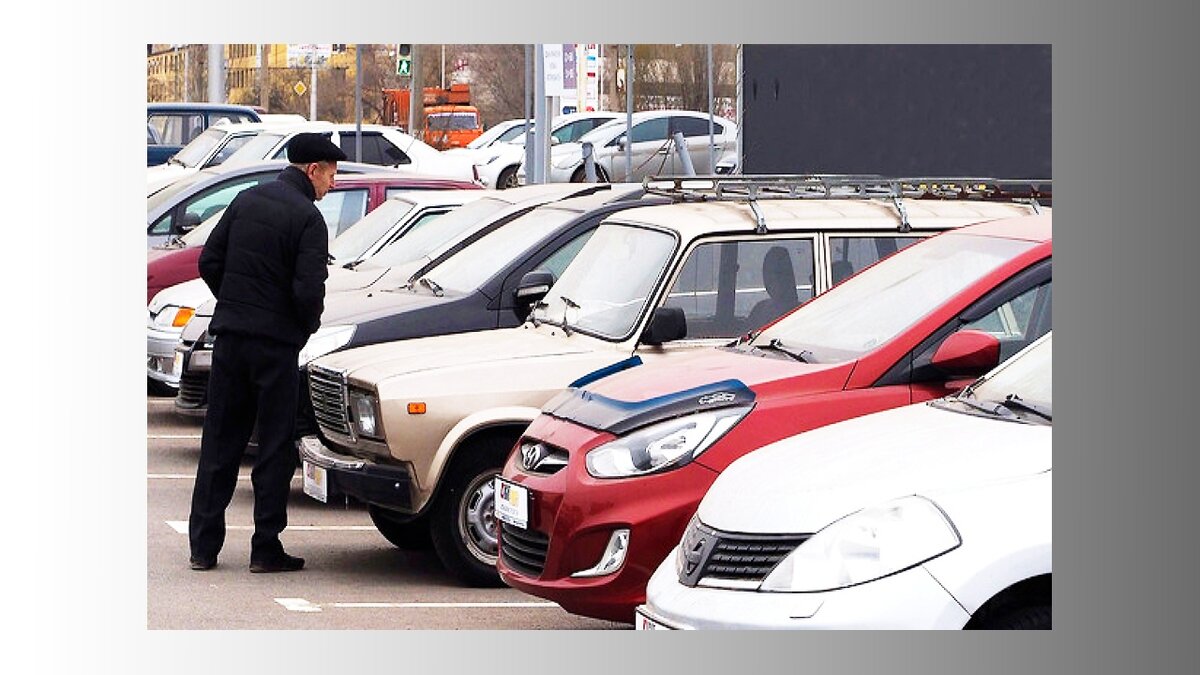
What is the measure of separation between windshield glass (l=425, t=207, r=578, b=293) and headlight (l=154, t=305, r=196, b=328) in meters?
2.62

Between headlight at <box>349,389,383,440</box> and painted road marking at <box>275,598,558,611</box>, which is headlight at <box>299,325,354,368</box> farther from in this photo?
painted road marking at <box>275,598,558,611</box>

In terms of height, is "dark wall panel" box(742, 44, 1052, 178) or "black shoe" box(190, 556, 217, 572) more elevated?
"dark wall panel" box(742, 44, 1052, 178)

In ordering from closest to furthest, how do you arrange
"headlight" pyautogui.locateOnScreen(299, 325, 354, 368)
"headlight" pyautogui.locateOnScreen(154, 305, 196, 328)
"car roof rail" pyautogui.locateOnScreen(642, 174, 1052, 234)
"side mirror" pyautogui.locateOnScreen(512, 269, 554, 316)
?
1. "car roof rail" pyautogui.locateOnScreen(642, 174, 1052, 234)
2. "side mirror" pyautogui.locateOnScreen(512, 269, 554, 316)
3. "headlight" pyautogui.locateOnScreen(299, 325, 354, 368)
4. "headlight" pyautogui.locateOnScreen(154, 305, 196, 328)

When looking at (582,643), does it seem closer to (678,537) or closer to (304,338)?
(678,537)

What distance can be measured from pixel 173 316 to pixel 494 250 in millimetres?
3407

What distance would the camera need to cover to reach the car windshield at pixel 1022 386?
616cm

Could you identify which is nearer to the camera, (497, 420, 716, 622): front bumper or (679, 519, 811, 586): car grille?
(679, 519, 811, 586): car grille

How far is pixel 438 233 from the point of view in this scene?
13.5 metres

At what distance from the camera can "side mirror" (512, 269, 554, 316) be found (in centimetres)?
1009

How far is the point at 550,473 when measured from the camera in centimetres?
739

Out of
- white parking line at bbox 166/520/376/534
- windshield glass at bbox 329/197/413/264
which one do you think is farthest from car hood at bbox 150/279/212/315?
white parking line at bbox 166/520/376/534

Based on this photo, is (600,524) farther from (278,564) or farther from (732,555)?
(278,564)

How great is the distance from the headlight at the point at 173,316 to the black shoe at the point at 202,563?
4.36m
